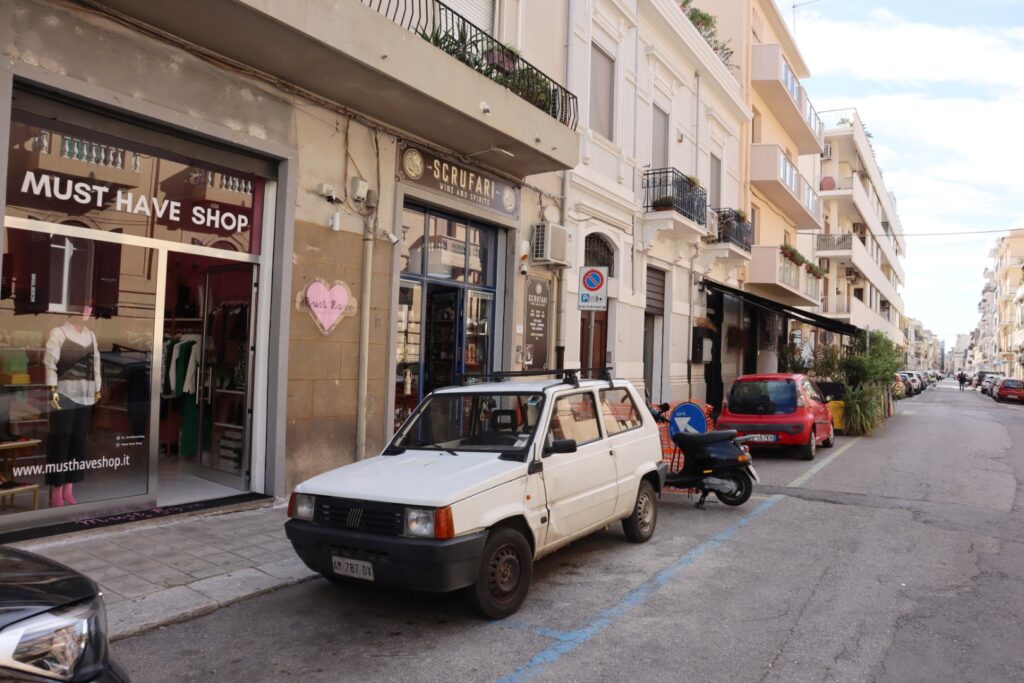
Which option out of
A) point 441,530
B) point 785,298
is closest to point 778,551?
point 441,530

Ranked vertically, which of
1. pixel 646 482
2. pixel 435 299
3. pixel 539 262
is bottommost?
pixel 646 482

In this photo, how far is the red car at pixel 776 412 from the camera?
41.7 feet

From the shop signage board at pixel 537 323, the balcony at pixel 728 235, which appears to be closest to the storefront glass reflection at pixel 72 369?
the shop signage board at pixel 537 323

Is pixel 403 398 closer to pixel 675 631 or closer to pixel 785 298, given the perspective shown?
pixel 675 631

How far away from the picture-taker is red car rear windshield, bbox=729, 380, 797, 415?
42.6 ft

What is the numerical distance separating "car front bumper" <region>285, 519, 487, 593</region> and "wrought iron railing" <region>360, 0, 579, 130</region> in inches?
253

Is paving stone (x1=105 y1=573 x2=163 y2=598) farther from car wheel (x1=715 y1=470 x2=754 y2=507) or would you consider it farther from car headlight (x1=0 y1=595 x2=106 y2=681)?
car wheel (x1=715 y1=470 x2=754 y2=507)

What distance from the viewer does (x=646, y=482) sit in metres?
6.90

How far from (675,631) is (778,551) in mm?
2417

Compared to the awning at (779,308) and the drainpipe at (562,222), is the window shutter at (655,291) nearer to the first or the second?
the awning at (779,308)

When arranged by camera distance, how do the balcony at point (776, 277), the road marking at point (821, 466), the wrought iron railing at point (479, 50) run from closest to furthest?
the wrought iron railing at point (479, 50)
the road marking at point (821, 466)
the balcony at point (776, 277)

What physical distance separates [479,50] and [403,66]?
2.27m

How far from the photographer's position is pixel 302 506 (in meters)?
4.91

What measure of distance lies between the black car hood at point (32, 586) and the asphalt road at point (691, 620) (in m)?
1.48
